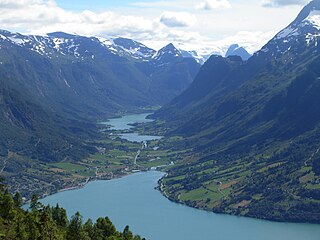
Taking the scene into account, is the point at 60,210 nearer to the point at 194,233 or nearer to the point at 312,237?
the point at 194,233

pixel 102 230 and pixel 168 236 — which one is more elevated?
pixel 168 236

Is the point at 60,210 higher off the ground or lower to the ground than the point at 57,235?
higher

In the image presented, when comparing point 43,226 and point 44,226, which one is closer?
point 44,226

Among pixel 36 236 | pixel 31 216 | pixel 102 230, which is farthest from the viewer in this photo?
pixel 102 230

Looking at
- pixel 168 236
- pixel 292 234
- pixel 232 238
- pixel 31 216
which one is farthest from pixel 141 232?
pixel 31 216

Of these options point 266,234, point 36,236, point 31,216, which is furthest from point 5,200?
point 266,234

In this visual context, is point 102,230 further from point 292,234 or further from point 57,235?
point 292,234

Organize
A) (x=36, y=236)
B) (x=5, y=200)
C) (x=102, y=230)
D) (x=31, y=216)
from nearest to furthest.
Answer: (x=36, y=236) < (x=31, y=216) < (x=5, y=200) < (x=102, y=230)

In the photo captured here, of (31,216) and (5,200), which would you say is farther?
(5,200)

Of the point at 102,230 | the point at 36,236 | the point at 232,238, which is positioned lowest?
the point at 36,236
